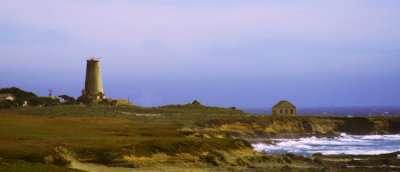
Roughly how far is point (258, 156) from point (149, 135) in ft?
33.2

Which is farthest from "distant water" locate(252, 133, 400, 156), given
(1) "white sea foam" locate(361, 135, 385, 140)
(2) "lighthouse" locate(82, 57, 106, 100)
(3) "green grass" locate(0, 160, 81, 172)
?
(2) "lighthouse" locate(82, 57, 106, 100)

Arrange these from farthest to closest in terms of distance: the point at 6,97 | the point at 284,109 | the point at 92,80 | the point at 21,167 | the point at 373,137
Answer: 1. the point at 284,109
2. the point at 92,80
3. the point at 6,97
4. the point at 373,137
5. the point at 21,167

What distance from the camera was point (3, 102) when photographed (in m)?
68.6

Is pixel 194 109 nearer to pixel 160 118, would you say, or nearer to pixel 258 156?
pixel 160 118

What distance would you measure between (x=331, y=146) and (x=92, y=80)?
4305cm

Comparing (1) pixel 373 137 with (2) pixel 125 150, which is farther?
(1) pixel 373 137

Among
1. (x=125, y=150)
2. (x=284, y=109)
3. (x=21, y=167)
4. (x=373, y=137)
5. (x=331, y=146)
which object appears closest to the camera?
(x=21, y=167)

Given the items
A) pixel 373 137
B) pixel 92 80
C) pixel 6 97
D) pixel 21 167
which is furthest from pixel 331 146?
pixel 6 97

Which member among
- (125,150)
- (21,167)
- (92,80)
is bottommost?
(21,167)

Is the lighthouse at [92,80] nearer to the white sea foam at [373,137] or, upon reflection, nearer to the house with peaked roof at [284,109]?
the house with peaked roof at [284,109]

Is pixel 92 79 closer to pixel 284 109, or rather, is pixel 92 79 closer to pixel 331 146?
pixel 284 109

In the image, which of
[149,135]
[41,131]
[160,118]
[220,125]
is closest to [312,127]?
[220,125]

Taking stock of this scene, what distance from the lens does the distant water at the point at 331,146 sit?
46.7 metres

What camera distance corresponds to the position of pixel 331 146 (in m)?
52.6
